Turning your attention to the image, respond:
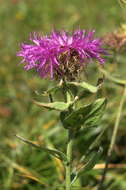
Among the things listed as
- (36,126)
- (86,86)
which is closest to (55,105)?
(86,86)

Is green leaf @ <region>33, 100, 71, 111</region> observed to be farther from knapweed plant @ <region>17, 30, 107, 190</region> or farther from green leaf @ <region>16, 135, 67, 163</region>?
green leaf @ <region>16, 135, 67, 163</region>

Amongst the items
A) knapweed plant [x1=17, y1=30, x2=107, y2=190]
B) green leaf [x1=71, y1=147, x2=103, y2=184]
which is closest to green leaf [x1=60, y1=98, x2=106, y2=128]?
knapweed plant [x1=17, y1=30, x2=107, y2=190]

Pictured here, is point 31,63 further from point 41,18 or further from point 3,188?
point 41,18

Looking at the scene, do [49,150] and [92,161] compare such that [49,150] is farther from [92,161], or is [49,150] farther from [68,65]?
[68,65]

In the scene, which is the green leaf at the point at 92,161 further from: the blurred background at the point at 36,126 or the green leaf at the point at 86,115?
the blurred background at the point at 36,126

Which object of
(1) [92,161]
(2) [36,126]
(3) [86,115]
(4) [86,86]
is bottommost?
(2) [36,126]

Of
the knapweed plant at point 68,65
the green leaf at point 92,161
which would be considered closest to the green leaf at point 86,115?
the knapweed plant at point 68,65
